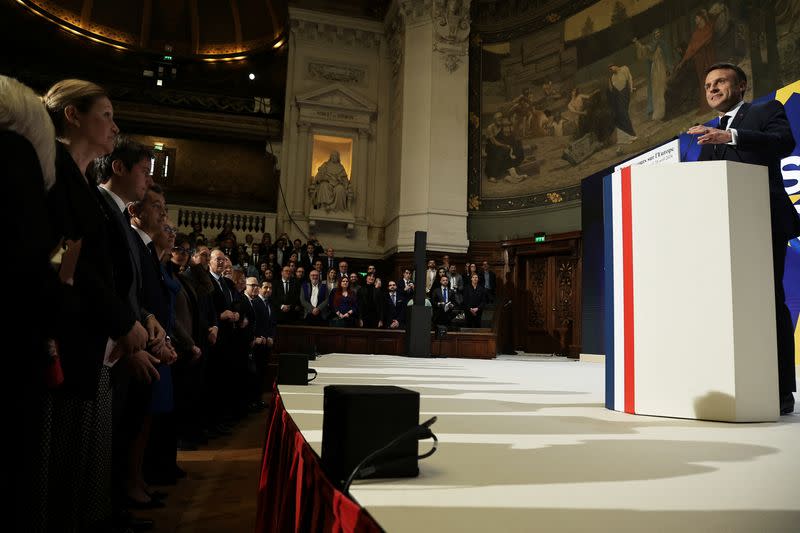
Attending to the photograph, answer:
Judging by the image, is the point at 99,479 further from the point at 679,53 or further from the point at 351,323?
the point at 679,53

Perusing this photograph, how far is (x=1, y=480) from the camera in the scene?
3.72 ft

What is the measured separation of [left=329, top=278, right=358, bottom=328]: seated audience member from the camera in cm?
834

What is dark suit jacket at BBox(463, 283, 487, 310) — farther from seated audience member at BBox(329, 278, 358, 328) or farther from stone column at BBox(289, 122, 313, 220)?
stone column at BBox(289, 122, 313, 220)

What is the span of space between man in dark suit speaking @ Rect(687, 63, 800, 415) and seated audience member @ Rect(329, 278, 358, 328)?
20.9ft

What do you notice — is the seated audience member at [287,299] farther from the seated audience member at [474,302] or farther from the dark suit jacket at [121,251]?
the dark suit jacket at [121,251]

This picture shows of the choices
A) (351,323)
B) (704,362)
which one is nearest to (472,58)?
(351,323)

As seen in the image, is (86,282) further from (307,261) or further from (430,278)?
(307,261)

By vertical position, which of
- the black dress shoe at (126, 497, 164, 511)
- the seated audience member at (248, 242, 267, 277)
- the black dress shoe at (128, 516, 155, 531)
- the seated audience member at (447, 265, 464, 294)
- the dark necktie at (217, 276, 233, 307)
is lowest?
the black dress shoe at (126, 497, 164, 511)

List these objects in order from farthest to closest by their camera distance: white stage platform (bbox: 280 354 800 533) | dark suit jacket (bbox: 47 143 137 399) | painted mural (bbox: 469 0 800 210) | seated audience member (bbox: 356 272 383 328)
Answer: seated audience member (bbox: 356 272 383 328) < painted mural (bbox: 469 0 800 210) < dark suit jacket (bbox: 47 143 137 399) < white stage platform (bbox: 280 354 800 533)

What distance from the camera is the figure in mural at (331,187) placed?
13141mm

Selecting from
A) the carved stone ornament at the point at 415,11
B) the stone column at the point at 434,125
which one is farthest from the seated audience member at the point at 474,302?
the carved stone ornament at the point at 415,11

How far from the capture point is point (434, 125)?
12.3 metres

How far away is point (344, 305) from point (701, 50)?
706cm

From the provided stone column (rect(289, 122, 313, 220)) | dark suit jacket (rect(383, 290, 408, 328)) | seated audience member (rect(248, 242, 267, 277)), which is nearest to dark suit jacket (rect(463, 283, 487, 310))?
dark suit jacket (rect(383, 290, 408, 328))
